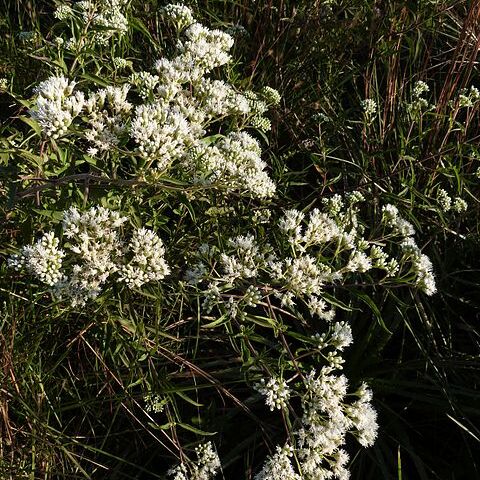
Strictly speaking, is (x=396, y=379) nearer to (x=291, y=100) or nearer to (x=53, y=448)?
(x=53, y=448)

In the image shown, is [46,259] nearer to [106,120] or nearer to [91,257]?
[91,257]

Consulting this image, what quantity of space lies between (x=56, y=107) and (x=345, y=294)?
5.56ft

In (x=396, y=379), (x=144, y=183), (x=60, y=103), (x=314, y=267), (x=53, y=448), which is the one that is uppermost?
(x=60, y=103)

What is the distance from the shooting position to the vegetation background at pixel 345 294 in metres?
2.50

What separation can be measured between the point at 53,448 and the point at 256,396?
2.75ft

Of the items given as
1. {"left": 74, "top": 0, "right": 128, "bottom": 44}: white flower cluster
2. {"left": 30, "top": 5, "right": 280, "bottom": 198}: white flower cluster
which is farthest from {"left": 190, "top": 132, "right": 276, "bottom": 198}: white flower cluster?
{"left": 74, "top": 0, "right": 128, "bottom": 44}: white flower cluster

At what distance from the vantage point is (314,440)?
212 cm

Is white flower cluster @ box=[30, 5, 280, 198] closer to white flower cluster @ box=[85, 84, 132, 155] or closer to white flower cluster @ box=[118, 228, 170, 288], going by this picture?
white flower cluster @ box=[85, 84, 132, 155]

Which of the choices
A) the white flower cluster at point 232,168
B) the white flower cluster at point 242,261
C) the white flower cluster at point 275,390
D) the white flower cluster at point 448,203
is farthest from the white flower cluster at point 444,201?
the white flower cluster at point 275,390

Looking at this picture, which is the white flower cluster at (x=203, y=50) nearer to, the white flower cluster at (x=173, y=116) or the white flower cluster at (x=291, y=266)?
the white flower cluster at (x=173, y=116)

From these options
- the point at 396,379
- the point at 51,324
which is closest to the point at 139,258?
the point at 51,324

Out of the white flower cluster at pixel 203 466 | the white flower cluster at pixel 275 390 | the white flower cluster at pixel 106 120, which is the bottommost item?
the white flower cluster at pixel 203 466

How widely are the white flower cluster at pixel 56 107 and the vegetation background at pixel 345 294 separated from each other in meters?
0.19

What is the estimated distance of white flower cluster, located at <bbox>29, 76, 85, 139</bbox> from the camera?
1952 mm
